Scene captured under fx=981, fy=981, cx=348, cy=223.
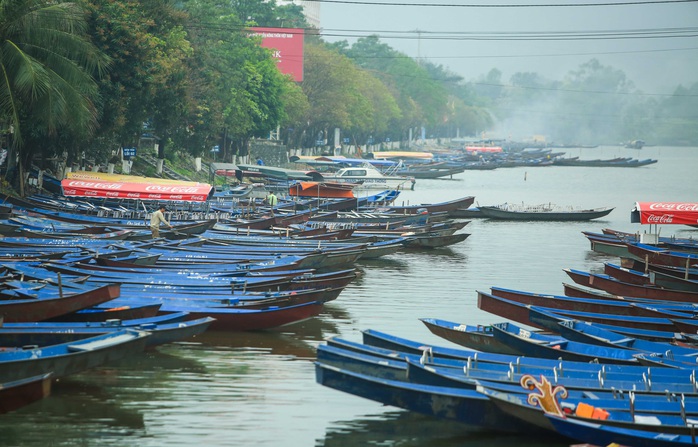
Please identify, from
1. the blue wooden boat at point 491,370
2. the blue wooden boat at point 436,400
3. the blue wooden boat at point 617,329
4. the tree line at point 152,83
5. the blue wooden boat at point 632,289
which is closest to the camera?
the blue wooden boat at point 436,400

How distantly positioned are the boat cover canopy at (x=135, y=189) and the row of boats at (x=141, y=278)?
32.9 inches

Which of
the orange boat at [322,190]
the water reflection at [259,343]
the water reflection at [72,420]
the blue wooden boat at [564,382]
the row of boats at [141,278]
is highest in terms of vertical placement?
the orange boat at [322,190]

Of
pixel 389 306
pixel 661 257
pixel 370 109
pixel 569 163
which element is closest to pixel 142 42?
pixel 389 306

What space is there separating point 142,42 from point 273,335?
1957 centimetres

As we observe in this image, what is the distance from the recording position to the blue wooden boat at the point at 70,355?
39.9 ft

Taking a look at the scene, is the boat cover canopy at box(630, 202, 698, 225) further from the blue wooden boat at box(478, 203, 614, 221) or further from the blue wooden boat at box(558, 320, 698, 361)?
the blue wooden boat at box(558, 320, 698, 361)

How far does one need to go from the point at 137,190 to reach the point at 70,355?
18466 millimetres

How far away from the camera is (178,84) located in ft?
134

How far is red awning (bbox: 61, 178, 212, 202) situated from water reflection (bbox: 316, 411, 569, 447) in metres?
17.2

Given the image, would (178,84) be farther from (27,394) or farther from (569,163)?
(569,163)

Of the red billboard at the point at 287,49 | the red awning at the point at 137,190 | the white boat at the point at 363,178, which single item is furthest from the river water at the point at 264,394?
the red billboard at the point at 287,49

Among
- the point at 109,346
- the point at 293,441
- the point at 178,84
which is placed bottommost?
the point at 293,441

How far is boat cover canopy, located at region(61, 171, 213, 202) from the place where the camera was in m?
29.9

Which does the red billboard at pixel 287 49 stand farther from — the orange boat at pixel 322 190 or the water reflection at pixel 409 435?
the water reflection at pixel 409 435
